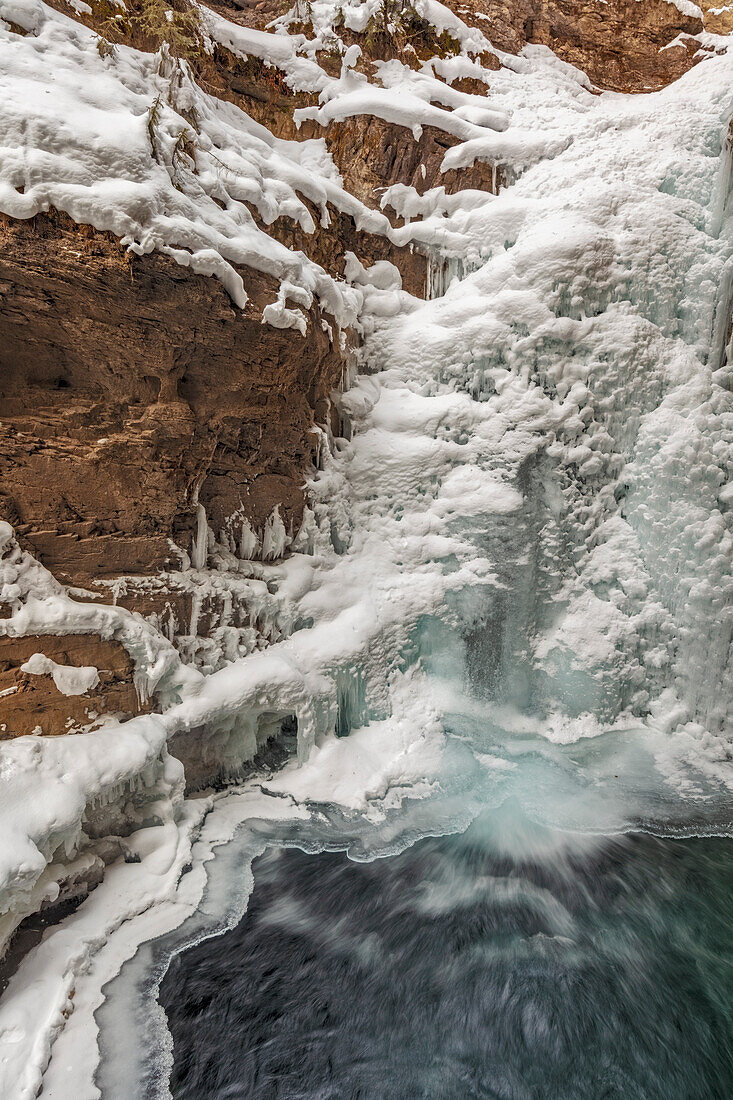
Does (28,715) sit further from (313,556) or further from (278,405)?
(278,405)

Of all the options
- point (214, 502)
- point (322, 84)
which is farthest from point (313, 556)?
point (322, 84)

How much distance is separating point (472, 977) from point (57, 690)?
311 cm

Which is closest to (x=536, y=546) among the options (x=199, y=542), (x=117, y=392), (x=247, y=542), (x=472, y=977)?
(x=247, y=542)

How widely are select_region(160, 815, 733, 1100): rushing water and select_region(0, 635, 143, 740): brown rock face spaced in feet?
5.21

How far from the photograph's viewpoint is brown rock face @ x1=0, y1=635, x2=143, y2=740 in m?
3.47

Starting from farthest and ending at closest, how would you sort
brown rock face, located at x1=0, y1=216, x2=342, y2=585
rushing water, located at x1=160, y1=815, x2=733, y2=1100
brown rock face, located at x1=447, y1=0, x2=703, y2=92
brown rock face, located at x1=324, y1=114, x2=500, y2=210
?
brown rock face, located at x1=447, y1=0, x2=703, y2=92 < brown rock face, located at x1=324, y1=114, x2=500, y2=210 < brown rock face, located at x1=0, y1=216, x2=342, y2=585 < rushing water, located at x1=160, y1=815, x2=733, y2=1100

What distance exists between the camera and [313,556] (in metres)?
5.32

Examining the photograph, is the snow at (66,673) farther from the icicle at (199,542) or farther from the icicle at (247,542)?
the icicle at (247,542)

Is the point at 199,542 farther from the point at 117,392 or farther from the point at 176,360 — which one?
the point at 176,360

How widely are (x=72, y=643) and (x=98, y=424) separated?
150cm

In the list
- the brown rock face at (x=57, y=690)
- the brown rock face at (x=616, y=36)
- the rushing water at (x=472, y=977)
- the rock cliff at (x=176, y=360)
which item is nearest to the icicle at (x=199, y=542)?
the rock cliff at (x=176, y=360)

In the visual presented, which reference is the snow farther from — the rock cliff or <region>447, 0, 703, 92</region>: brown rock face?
<region>447, 0, 703, 92</region>: brown rock face

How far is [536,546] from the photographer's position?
5617 millimetres

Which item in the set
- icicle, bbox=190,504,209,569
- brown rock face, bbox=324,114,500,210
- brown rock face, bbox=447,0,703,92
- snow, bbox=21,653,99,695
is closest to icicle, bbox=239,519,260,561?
icicle, bbox=190,504,209,569
